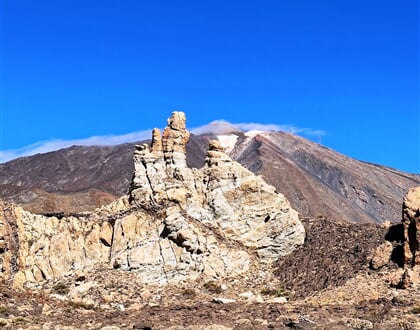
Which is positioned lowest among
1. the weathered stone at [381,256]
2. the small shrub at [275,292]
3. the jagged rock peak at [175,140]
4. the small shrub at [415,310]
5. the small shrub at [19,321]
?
the small shrub at [415,310]

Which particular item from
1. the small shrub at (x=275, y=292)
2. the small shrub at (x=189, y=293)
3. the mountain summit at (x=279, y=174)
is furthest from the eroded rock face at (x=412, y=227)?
the mountain summit at (x=279, y=174)

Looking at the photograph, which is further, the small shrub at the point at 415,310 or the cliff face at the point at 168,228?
the cliff face at the point at 168,228

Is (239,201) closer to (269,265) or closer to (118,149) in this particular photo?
(269,265)

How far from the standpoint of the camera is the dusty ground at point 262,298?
2366 centimetres

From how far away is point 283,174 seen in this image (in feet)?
446

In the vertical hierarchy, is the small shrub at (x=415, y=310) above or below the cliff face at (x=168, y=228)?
below

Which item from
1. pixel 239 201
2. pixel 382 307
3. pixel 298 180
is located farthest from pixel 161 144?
pixel 298 180

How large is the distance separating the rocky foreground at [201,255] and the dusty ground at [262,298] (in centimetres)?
8

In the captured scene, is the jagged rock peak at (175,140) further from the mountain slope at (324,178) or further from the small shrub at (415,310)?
the mountain slope at (324,178)

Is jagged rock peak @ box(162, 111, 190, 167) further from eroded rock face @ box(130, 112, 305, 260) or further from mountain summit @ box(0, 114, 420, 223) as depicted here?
mountain summit @ box(0, 114, 420, 223)

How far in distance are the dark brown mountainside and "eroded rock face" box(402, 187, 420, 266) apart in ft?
223

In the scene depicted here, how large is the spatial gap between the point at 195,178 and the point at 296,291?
9.40 metres

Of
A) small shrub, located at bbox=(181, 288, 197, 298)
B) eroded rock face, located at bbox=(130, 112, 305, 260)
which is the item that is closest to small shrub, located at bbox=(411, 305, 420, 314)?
small shrub, located at bbox=(181, 288, 197, 298)

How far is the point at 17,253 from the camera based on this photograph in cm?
3269
